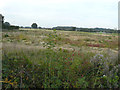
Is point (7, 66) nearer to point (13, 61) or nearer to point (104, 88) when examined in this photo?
point (13, 61)

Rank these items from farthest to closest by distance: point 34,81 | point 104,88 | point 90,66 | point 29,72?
point 90,66, point 29,72, point 34,81, point 104,88

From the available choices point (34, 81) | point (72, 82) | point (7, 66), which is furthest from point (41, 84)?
point (7, 66)

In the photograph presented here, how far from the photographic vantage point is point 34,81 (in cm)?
273

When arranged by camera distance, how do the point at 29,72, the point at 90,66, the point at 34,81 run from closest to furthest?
the point at 34,81 → the point at 29,72 → the point at 90,66

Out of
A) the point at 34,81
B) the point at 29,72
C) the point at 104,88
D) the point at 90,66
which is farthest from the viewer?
the point at 90,66

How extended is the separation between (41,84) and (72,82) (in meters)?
0.73

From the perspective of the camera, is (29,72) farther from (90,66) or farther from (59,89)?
(90,66)

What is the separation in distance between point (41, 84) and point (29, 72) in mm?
451

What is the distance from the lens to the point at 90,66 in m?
3.34

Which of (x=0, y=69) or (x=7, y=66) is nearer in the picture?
(x=0, y=69)

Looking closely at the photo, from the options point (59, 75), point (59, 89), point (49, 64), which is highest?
point (49, 64)

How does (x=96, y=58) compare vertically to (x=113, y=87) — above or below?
above

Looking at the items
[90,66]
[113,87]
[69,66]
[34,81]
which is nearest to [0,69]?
[34,81]

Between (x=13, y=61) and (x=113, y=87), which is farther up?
(x=13, y=61)
